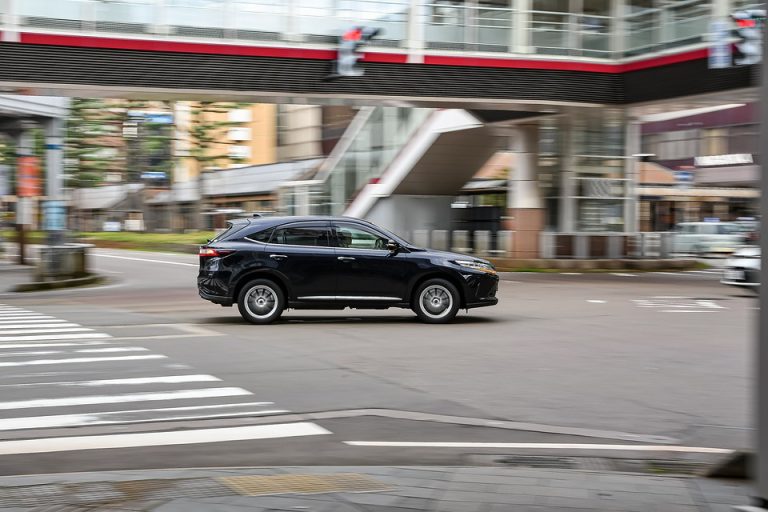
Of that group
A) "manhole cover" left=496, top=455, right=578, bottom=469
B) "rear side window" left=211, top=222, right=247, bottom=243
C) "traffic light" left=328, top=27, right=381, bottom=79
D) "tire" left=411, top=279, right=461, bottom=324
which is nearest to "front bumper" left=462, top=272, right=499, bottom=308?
"tire" left=411, top=279, right=461, bottom=324

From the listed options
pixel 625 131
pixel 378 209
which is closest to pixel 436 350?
pixel 625 131

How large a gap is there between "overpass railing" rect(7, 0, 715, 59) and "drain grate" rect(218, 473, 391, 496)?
19.2 meters

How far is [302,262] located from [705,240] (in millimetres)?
30291

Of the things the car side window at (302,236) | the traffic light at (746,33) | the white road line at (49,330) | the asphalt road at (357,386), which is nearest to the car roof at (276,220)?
the car side window at (302,236)

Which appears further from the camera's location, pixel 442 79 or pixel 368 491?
pixel 442 79

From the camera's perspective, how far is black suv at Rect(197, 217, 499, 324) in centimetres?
1527

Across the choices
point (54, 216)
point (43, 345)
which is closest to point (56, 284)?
point (54, 216)

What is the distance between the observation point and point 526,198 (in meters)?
33.2

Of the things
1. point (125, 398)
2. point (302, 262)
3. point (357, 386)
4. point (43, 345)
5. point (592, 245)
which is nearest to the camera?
point (125, 398)

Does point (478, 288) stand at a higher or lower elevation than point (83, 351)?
higher

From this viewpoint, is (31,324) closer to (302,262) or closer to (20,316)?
(20,316)

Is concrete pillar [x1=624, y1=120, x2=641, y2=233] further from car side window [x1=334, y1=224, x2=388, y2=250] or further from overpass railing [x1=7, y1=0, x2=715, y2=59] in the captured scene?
car side window [x1=334, y1=224, x2=388, y2=250]

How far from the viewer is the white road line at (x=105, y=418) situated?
7879 millimetres

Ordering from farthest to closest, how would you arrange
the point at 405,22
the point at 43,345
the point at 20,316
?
the point at 405,22, the point at 20,316, the point at 43,345
